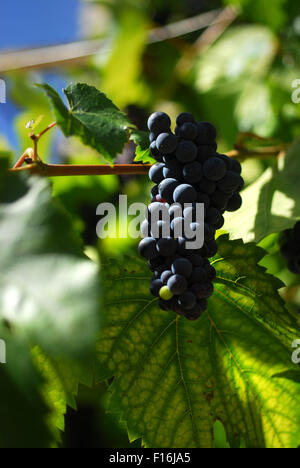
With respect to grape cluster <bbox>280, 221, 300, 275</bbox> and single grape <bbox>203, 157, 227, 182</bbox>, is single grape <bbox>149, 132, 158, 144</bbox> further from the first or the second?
grape cluster <bbox>280, 221, 300, 275</bbox>

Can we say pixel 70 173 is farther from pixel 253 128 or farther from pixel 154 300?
pixel 253 128

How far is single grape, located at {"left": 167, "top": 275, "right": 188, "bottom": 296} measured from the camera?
70 cm

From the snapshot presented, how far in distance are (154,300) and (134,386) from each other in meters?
0.17

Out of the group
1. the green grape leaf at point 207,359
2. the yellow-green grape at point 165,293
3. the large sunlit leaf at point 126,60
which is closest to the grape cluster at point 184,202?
the yellow-green grape at point 165,293

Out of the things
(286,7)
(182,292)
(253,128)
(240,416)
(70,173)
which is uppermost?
(286,7)

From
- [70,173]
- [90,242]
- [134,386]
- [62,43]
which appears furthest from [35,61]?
[134,386]

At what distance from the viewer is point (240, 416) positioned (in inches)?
36.8

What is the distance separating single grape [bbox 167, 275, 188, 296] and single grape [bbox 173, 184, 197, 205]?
12 cm

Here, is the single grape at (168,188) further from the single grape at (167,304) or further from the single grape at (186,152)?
the single grape at (167,304)

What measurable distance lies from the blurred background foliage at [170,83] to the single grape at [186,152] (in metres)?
0.44

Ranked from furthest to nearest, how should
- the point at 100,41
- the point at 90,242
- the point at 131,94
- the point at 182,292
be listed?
the point at 100,41, the point at 131,94, the point at 90,242, the point at 182,292

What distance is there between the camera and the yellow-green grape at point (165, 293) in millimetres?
727

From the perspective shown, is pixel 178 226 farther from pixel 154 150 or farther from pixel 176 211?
pixel 154 150

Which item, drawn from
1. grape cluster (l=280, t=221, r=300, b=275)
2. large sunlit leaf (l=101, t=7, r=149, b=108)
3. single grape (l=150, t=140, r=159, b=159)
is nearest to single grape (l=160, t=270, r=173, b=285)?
single grape (l=150, t=140, r=159, b=159)
